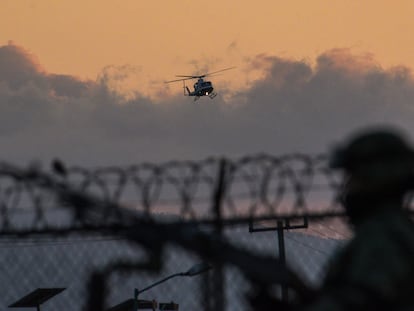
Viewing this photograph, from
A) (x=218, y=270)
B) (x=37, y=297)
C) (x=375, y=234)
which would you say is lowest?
(x=37, y=297)

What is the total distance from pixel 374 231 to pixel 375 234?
31 millimetres

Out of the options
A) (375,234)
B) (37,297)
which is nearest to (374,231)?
(375,234)

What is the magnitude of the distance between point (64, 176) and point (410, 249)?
334cm

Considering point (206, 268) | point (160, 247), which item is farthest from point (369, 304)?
point (206, 268)

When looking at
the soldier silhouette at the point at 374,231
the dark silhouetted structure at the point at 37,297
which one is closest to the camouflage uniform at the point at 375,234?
the soldier silhouette at the point at 374,231

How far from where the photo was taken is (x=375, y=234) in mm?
3820

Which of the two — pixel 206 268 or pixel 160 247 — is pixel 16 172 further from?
pixel 206 268

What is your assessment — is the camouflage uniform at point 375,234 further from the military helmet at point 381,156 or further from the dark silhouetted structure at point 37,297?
the dark silhouetted structure at point 37,297

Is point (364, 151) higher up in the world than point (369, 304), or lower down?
higher up

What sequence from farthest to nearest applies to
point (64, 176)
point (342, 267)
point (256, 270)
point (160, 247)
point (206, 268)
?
point (206, 268), point (64, 176), point (160, 247), point (256, 270), point (342, 267)

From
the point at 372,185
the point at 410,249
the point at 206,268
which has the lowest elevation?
the point at 206,268

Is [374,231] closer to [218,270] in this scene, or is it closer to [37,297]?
[218,270]

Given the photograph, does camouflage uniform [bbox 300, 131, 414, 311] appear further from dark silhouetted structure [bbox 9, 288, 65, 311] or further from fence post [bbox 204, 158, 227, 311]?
dark silhouetted structure [bbox 9, 288, 65, 311]

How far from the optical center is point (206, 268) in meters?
9.20
